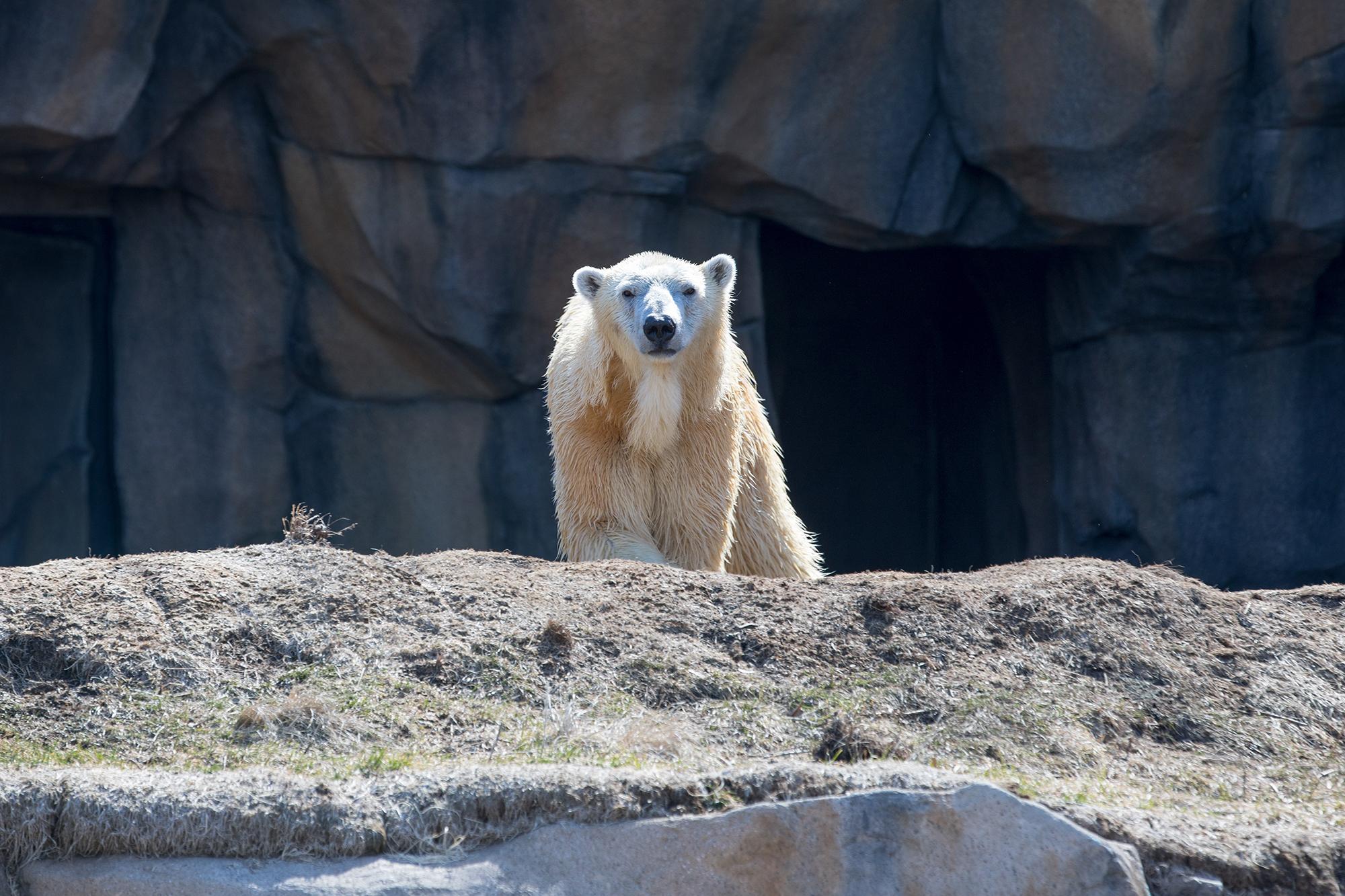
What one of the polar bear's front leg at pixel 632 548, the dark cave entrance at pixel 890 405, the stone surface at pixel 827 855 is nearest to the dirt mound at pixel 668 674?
the stone surface at pixel 827 855

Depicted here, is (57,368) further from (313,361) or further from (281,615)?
(281,615)

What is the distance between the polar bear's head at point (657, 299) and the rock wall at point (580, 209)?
259 cm

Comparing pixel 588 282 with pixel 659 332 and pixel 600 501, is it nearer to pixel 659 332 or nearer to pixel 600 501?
pixel 659 332

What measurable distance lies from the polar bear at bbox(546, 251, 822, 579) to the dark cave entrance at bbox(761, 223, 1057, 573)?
198 inches

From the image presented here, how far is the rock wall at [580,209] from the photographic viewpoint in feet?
27.0

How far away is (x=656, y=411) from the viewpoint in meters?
5.63

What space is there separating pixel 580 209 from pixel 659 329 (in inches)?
125

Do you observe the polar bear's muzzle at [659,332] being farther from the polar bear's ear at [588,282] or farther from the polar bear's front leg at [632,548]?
the polar bear's front leg at [632,548]

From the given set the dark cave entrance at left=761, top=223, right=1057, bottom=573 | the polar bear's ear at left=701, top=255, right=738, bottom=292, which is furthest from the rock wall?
the polar bear's ear at left=701, top=255, right=738, bottom=292

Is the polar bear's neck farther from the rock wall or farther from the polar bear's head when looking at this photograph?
the rock wall

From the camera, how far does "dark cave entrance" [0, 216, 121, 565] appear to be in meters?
8.94

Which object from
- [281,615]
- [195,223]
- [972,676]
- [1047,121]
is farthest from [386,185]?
[972,676]

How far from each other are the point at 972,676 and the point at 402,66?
542cm

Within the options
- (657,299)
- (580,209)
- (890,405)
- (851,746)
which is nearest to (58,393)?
(580,209)
